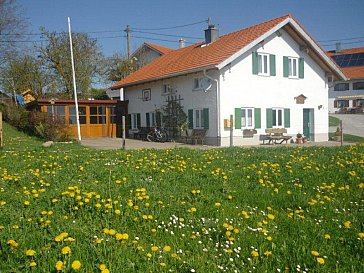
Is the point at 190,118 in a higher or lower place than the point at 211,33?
lower

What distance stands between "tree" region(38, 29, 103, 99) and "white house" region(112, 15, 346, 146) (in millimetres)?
11296

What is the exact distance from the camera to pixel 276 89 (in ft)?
77.2

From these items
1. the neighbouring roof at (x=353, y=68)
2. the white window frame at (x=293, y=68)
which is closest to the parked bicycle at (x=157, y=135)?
the white window frame at (x=293, y=68)

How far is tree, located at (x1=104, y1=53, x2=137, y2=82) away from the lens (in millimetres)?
40781

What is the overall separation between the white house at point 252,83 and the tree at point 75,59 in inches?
445

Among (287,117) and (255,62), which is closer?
(255,62)

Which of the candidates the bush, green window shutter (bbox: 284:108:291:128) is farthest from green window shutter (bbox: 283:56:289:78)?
the bush

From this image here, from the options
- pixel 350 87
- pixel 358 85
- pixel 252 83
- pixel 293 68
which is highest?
A: pixel 358 85

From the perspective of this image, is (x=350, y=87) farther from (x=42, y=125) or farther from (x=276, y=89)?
(x=42, y=125)

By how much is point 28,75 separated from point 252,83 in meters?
24.8

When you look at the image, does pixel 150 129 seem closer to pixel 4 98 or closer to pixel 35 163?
pixel 35 163

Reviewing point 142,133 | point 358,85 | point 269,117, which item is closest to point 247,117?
point 269,117

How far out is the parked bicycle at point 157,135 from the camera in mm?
24281

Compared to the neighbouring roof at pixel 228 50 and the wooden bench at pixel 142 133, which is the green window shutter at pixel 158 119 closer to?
the wooden bench at pixel 142 133
